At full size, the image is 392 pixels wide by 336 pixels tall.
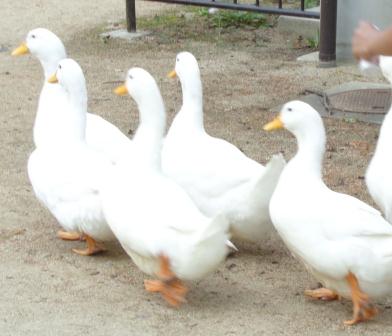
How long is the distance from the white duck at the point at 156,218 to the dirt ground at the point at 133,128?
0.19 metres

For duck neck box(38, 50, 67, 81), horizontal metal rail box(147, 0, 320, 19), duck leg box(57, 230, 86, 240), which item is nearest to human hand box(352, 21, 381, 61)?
duck leg box(57, 230, 86, 240)

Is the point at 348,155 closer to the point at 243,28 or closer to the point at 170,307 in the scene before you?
the point at 170,307

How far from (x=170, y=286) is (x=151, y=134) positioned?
2.27ft

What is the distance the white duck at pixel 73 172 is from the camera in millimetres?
5043

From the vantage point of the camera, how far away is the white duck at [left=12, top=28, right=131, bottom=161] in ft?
18.3

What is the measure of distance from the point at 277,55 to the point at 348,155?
7.88 ft

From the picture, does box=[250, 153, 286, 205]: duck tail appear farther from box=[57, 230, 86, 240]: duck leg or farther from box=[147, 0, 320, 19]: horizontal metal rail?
box=[147, 0, 320, 19]: horizontal metal rail

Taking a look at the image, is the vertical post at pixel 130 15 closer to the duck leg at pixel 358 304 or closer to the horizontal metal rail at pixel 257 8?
the horizontal metal rail at pixel 257 8

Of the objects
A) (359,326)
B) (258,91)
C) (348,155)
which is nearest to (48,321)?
(359,326)

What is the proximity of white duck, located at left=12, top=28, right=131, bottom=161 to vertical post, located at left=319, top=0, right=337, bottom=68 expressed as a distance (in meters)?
2.81

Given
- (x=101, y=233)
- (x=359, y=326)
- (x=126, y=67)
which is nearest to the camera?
(x=359, y=326)

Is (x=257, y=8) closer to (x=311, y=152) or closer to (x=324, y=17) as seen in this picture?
(x=324, y=17)

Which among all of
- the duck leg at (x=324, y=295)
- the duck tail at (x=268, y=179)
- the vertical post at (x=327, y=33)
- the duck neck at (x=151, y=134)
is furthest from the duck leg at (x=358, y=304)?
the vertical post at (x=327, y=33)

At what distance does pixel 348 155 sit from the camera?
6.54 meters
